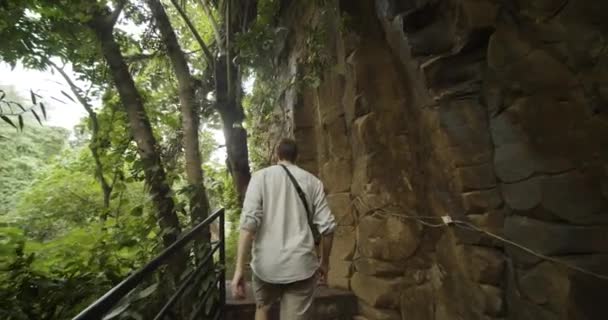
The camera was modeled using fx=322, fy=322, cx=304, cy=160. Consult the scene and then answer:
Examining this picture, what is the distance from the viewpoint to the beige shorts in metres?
1.97

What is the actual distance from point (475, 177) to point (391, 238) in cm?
93

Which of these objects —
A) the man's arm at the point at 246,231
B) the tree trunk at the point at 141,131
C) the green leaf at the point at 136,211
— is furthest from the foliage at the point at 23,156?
the man's arm at the point at 246,231

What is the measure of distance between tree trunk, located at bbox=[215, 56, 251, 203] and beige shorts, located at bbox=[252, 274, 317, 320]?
300cm

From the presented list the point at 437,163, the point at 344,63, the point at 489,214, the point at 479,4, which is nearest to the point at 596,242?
the point at 489,214

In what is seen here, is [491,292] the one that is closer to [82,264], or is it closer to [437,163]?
[437,163]

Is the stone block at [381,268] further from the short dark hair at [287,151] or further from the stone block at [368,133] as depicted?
the short dark hair at [287,151]

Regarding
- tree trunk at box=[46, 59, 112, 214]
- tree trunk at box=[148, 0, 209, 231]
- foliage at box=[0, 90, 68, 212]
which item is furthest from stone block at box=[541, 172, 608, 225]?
foliage at box=[0, 90, 68, 212]

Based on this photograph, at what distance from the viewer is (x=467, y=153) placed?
239cm

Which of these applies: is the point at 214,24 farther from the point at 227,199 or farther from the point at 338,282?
the point at 338,282

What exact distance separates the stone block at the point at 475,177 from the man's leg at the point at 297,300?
1319 millimetres

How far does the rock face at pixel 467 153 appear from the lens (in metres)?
1.78

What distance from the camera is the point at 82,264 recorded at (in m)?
2.30

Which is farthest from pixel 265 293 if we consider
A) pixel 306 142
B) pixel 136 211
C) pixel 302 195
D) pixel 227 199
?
pixel 227 199

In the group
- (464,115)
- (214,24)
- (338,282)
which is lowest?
(338,282)
